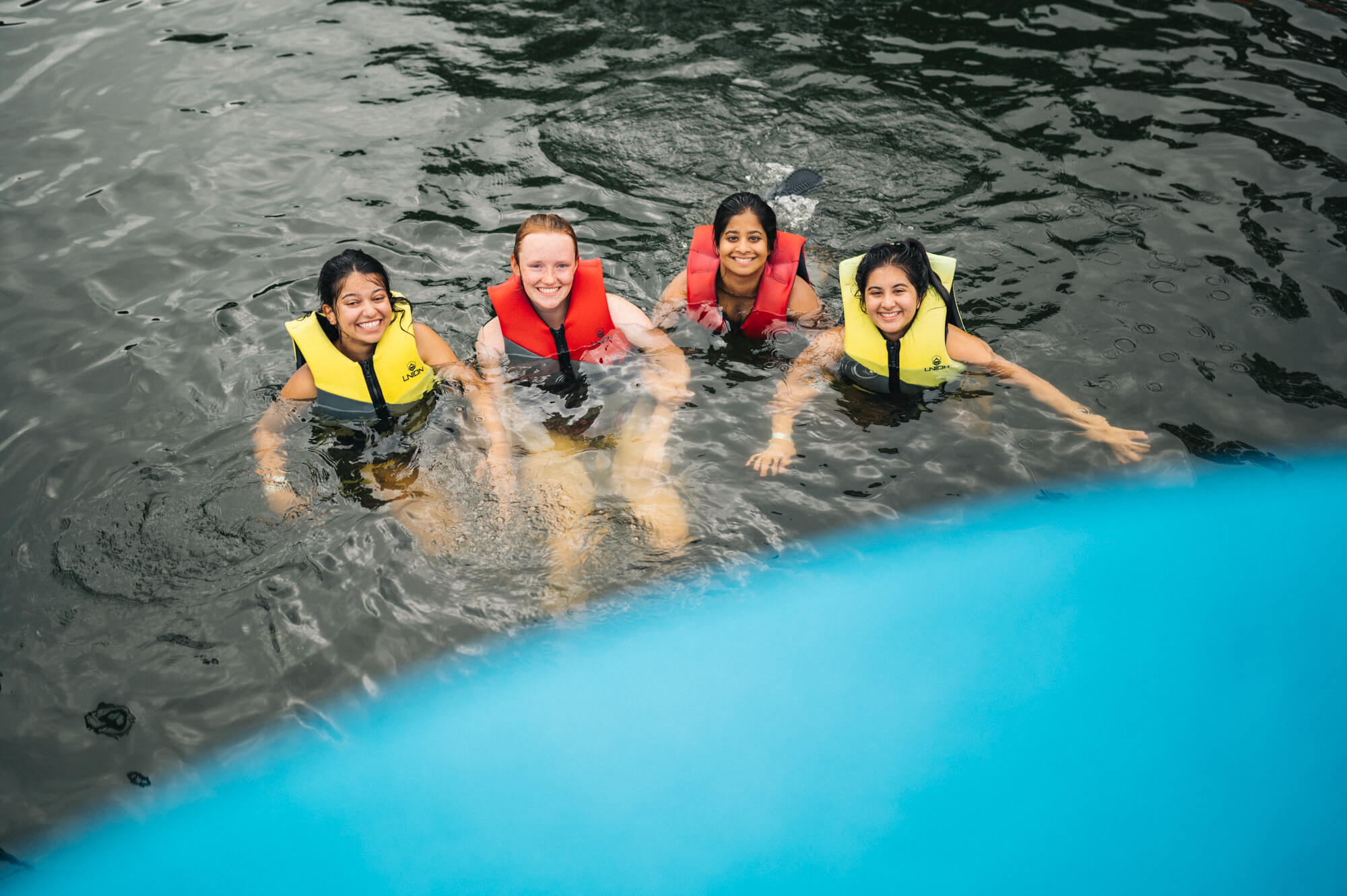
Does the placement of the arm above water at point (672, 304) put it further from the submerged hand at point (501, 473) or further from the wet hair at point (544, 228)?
the submerged hand at point (501, 473)

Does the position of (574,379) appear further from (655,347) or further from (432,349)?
(432,349)

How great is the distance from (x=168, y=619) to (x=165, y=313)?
7.62ft

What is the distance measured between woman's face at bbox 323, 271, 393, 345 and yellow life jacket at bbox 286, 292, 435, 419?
9 centimetres

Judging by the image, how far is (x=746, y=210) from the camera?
4.54m

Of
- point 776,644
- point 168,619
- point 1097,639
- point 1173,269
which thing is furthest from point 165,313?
point 1173,269

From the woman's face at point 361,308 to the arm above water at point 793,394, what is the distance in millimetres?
1756

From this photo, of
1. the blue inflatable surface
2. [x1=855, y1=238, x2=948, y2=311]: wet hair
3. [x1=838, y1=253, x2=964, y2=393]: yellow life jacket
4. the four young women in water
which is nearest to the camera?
the blue inflatable surface

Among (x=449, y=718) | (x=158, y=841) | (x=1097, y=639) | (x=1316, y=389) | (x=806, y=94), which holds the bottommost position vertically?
(x=158, y=841)

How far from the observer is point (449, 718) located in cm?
332

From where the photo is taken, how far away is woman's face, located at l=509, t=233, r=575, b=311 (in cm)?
436

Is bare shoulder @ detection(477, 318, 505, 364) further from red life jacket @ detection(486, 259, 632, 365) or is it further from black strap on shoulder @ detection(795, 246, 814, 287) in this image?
black strap on shoulder @ detection(795, 246, 814, 287)

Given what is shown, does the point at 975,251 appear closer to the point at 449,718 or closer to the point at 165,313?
the point at 449,718


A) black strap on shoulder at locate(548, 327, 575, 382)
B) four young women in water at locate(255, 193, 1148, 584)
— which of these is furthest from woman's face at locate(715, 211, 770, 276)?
black strap on shoulder at locate(548, 327, 575, 382)

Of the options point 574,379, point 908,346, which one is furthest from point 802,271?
point 574,379
